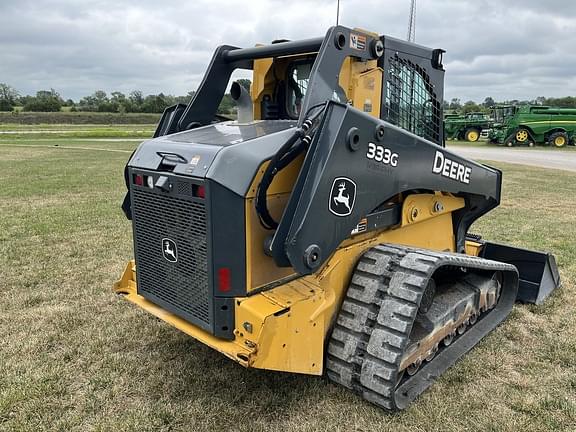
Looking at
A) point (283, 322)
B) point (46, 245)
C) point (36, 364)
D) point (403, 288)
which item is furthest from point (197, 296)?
point (46, 245)

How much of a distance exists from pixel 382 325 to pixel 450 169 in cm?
142

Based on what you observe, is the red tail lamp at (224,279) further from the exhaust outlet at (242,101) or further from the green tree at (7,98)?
the green tree at (7,98)

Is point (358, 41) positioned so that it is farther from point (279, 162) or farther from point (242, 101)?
point (279, 162)

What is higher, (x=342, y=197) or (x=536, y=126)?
(x=342, y=197)

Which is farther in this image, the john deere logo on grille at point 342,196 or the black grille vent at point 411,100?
the black grille vent at point 411,100

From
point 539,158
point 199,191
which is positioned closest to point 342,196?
point 199,191

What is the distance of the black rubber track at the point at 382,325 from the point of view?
3098 millimetres

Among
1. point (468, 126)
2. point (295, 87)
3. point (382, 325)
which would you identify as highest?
point (295, 87)

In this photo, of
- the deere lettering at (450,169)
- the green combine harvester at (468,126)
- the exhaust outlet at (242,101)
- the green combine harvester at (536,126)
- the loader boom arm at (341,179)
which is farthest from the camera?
the green combine harvester at (468,126)

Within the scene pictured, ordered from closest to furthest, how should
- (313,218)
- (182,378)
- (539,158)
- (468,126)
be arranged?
(313,218) < (182,378) < (539,158) < (468,126)

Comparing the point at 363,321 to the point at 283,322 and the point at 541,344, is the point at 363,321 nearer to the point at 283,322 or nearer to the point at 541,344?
the point at 283,322

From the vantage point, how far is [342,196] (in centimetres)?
291

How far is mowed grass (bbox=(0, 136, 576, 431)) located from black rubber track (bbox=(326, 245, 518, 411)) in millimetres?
127

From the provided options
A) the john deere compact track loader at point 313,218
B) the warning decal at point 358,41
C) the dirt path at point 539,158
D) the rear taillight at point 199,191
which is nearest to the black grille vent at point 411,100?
the john deere compact track loader at point 313,218
